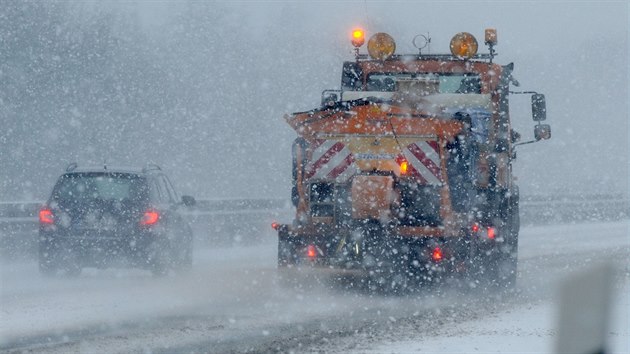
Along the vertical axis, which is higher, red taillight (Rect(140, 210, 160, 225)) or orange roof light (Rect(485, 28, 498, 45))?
orange roof light (Rect(485, 28, 498, 45))

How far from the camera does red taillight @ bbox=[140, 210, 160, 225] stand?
45.1 feet

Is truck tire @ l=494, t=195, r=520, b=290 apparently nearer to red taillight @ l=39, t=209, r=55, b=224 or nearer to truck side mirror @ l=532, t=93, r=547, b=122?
truck side mirror @ l=532, t=93, r=547, b=122

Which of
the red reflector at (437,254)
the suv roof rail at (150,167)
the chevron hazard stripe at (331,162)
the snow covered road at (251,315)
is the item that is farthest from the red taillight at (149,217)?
the red reflector at (437,254)

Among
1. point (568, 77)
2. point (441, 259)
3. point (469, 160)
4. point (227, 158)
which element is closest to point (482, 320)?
point (441, 259)

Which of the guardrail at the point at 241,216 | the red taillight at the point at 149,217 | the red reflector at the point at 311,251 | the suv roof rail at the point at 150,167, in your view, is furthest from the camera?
the guardrail at the point at 241,216

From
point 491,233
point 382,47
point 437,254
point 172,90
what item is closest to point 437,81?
point 382,47

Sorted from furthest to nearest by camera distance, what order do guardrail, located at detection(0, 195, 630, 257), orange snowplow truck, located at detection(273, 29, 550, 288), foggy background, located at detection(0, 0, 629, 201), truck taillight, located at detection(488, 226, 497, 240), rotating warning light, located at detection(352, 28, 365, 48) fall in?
foggy background, located at detection(0, 0, 629, 201)
guardrail, located at detection(0, 195, 630, 257)
rotating warning light, located at detection(352, 28, 365, 48)
truck taillight, located at detection(488, 226, 497, 240)
orange snowplow truck, located at detection(273, 29, 550, 288)

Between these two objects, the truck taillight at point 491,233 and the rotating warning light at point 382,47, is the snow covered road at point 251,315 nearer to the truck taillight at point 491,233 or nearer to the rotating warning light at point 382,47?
the truck taillight at point 491,233

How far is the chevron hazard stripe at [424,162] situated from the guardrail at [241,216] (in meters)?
7.02

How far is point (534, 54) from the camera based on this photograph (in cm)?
8412

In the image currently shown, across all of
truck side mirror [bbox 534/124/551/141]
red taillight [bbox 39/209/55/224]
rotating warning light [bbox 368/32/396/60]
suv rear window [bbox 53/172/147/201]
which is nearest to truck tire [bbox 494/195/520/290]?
truck side mirror [bbox 534/124/551/141]

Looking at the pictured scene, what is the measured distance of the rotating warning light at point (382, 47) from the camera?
13703 millimetres

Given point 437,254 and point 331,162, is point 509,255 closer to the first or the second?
point 437,254

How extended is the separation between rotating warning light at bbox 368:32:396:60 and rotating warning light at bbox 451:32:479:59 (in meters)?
0.77
